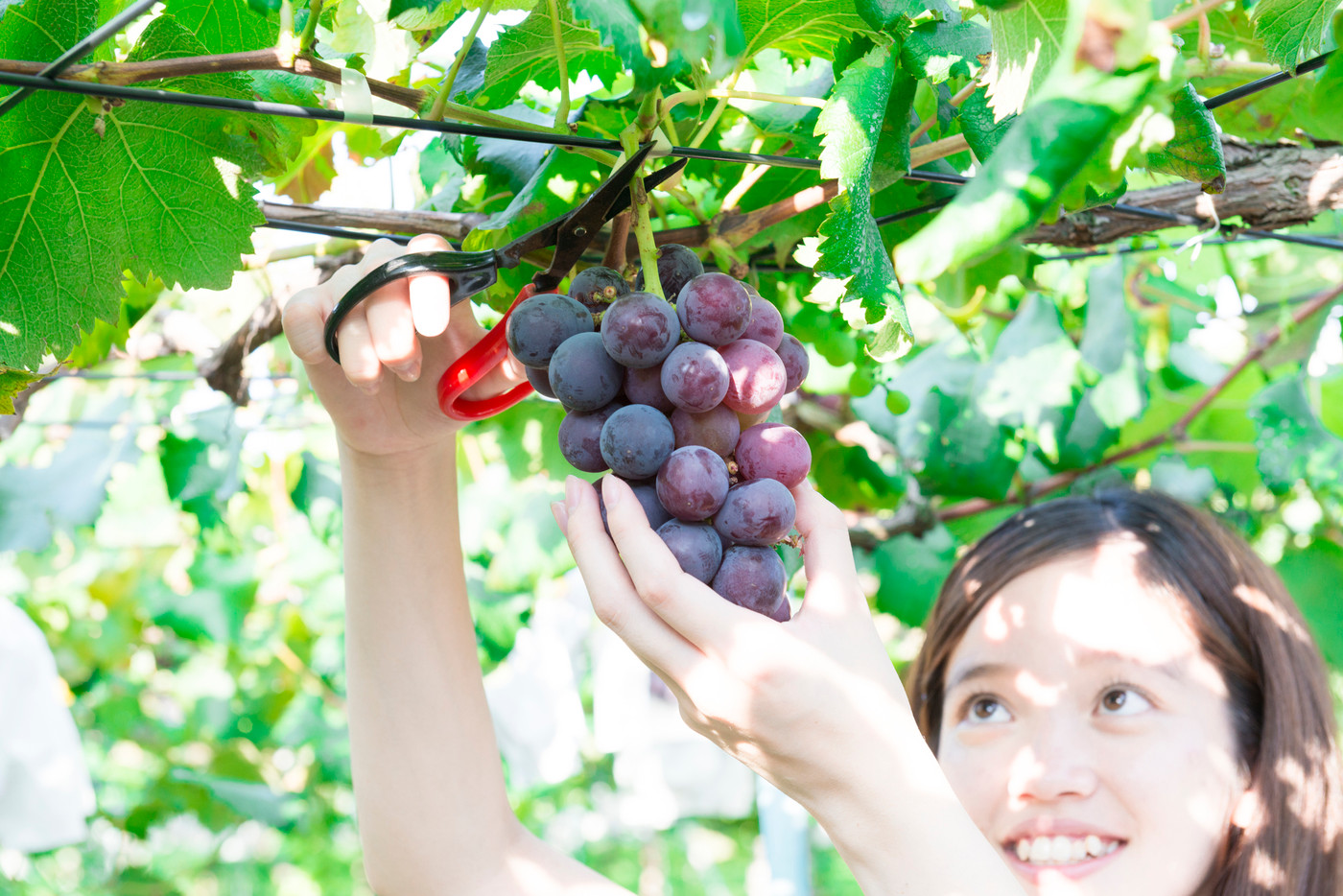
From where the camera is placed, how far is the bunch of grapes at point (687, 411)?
1.84ft

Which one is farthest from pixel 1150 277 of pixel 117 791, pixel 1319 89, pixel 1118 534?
pixel 117 791

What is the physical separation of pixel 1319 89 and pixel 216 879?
6797mm

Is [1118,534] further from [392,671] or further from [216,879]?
[216,879]

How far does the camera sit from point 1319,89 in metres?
0.64

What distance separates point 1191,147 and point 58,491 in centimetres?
203

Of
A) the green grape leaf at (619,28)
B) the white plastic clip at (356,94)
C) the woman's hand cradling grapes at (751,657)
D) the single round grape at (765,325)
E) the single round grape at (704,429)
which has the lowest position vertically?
the woman's hand cradling grapes at (751,657)

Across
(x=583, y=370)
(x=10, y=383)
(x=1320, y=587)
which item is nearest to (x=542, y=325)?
(x=583, y=370)

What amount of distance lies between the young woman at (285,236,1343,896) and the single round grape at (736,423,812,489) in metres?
0.07

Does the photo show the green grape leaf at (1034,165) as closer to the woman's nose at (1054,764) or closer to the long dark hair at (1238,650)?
the woman's nose at (1054,764)

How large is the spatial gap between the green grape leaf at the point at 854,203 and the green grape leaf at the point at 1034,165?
0.17 m

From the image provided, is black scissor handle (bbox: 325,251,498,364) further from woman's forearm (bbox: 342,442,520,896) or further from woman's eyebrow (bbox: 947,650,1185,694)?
woman's eyebrow (bbox: 947,650,1185,694)

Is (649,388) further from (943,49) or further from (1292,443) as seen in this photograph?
(1292,443)

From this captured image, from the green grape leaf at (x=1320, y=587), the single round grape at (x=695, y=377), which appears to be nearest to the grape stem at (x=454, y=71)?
the single round grape at (x=695, y=377)

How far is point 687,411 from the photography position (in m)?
0.58
